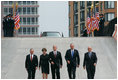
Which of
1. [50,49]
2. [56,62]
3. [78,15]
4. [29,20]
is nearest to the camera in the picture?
[56,62]

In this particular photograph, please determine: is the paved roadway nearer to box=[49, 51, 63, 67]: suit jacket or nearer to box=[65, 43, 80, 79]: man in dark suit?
box=[65, 43, 80, 79]: man in dark suit

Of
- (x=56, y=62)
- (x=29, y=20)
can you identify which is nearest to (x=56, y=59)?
(x=56, y=62)

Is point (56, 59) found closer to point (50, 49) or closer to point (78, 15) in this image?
point (50, 49)

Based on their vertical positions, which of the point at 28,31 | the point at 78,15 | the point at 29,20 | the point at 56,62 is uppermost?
the point at 78,15

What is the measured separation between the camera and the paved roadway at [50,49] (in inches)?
829

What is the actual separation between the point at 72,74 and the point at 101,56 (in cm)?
659

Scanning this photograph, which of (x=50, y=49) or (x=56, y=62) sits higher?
(x=50, y=49)

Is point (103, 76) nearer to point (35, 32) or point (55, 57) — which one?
point (55, 57)

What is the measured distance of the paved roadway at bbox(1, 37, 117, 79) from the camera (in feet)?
69.1

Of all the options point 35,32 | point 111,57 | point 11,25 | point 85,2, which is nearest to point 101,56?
point 111,57

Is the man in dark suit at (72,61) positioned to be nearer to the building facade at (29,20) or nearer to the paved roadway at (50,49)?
the paved roadway at (50,49)

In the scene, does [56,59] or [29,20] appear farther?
[29,20]

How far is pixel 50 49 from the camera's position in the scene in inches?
1056

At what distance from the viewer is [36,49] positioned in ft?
88.2
